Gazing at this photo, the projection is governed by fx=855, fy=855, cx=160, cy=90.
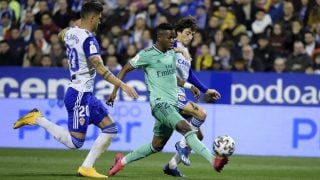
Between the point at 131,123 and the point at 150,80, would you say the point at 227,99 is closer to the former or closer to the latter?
the point at 131,123

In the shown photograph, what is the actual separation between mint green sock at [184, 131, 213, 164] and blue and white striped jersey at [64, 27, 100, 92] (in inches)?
60.4

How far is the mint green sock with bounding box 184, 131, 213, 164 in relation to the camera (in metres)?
10.7

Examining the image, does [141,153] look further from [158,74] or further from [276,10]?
[276,10]

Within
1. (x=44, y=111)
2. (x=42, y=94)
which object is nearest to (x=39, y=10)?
(x=42, y=94)

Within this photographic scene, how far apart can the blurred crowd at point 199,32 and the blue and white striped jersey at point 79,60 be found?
8512 millimetres

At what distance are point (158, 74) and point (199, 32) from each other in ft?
31.3

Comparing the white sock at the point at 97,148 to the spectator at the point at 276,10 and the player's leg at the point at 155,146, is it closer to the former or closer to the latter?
the player's leg at the point at 155,146

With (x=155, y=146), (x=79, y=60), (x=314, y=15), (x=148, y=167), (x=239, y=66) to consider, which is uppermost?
(x=79, y=60)

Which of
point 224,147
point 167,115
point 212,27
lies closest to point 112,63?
point 212,27

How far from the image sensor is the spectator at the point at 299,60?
1983 centimetres

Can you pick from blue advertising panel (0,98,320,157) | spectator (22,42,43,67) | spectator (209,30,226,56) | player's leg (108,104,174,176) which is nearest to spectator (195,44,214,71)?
spectator (209,30,226,56)

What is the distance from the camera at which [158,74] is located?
11.4m

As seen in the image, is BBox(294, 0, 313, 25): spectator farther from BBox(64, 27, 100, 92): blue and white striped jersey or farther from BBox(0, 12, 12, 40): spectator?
BBox(64, 27, 100, 92): blue and white striped jersey

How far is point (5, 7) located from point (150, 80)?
11651mm
